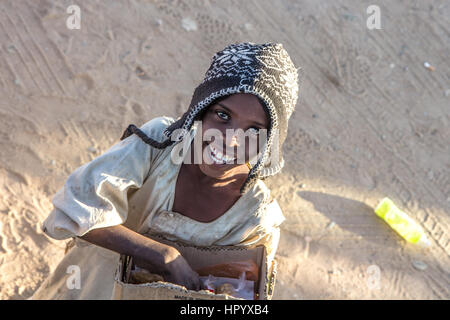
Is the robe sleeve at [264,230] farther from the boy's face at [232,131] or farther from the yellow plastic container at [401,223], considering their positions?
the yellow plastic container at [401,223]

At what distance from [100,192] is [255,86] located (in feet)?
2.38

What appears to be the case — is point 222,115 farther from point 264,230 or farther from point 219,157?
point 264,230

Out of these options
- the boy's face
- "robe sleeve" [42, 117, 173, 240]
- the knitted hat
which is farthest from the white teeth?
"robe sleeve" [42, 117, 173, 240]

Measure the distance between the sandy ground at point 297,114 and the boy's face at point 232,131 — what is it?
1773mm

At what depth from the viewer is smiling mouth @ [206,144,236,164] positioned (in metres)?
1.95

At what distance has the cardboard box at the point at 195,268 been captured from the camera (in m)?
1.58

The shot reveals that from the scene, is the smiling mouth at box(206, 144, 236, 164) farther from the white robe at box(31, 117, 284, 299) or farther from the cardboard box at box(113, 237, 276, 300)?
the cardboard box at box(113, 237, 276, 300)

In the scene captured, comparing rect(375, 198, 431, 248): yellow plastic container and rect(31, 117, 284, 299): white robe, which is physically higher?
rect(375, 198, 431, 248): yellow plastic container

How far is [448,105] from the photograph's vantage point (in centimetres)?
467

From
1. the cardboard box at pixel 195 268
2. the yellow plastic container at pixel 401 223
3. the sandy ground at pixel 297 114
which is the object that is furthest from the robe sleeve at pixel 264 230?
the yellow plastic container at pixel 401 223

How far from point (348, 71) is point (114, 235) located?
344cm

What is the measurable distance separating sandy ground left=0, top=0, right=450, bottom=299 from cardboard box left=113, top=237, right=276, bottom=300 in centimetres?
162
